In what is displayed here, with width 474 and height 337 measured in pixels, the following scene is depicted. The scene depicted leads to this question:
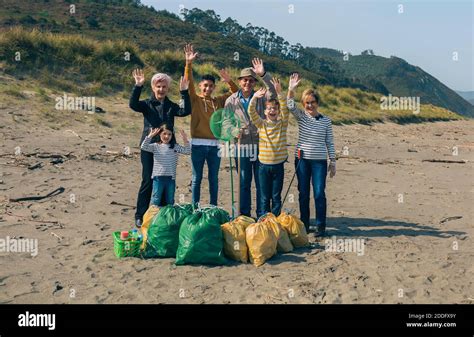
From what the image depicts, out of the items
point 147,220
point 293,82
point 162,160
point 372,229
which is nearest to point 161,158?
point 162,160

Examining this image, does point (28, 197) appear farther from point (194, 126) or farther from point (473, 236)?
point (473, 236)

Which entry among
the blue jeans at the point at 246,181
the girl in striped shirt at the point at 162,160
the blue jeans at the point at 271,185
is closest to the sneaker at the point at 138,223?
the girl in striped shirt at the point at 162,160

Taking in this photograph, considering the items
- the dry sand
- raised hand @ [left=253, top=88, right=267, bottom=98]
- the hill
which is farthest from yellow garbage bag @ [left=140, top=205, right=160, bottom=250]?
the hill

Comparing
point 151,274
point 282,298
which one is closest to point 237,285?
point 282,298

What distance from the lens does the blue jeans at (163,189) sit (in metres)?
6.30

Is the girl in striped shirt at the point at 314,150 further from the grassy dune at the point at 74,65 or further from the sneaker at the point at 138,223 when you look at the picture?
the grassy dune at the point at 74,65

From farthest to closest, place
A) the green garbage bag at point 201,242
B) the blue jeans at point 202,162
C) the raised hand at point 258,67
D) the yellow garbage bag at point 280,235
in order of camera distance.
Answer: the blue jeans at point 202,162, the raised hand at point 258,67, the yellow garbage bag at point 280,235, the green garbage bag at point 201,242

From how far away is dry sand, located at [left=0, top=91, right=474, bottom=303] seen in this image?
15.6 ft

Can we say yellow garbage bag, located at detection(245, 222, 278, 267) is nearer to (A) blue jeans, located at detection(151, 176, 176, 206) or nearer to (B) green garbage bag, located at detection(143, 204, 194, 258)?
(B) green garbage bag, located at detection(143, 204, 194, 258)

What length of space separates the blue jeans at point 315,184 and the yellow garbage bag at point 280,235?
0.70m

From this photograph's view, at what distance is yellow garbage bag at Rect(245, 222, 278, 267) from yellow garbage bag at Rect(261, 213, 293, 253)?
6.0 inches

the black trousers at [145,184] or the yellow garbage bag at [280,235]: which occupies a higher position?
the black trousers at [145,184]

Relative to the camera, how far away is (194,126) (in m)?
6.49

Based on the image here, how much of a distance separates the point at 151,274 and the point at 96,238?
1432mm
